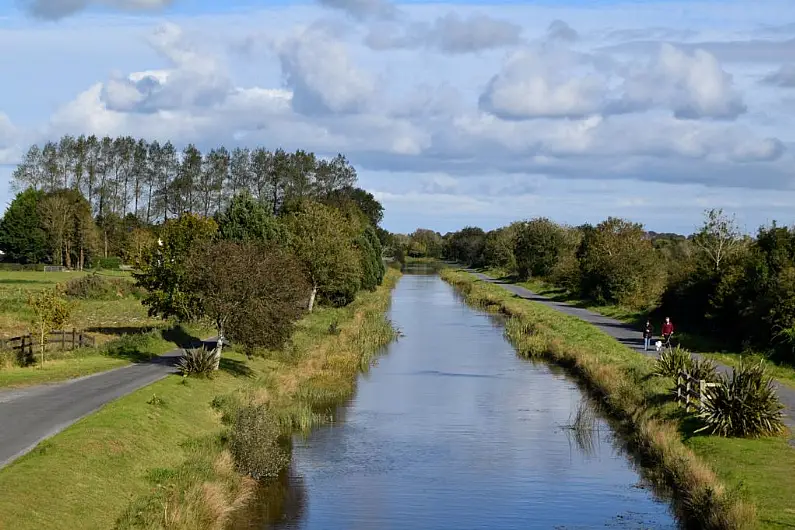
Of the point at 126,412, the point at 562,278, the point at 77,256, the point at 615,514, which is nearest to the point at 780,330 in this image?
the point at 615,514

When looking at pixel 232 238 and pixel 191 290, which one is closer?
pixel 191 290

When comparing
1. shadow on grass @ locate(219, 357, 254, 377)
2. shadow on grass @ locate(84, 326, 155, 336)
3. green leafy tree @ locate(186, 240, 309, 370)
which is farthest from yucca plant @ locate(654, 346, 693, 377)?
shadow on grass @ locate(84, 326, 155, 336)

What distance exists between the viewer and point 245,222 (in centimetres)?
5244

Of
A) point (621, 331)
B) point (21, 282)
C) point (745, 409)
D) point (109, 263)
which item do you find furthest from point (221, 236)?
point (109, 263)

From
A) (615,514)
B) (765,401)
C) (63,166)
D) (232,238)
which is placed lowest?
(615,514)

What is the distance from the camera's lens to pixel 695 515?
21.5 metres

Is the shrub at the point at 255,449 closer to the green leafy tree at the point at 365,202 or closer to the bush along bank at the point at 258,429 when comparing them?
the bush along bank at the point at 258,429

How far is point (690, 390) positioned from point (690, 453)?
15.4 ft

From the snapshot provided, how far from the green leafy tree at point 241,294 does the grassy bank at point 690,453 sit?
12543 mm

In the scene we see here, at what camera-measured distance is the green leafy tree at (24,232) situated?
398 ft

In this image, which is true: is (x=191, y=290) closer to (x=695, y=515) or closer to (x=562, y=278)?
(x=695, y=515)

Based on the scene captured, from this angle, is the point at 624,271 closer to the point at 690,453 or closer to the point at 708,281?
the point at 708,281

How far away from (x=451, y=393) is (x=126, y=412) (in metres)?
16.9

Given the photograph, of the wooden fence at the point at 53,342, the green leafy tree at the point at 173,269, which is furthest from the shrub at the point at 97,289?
the green leafy tree at the point at 173,269
